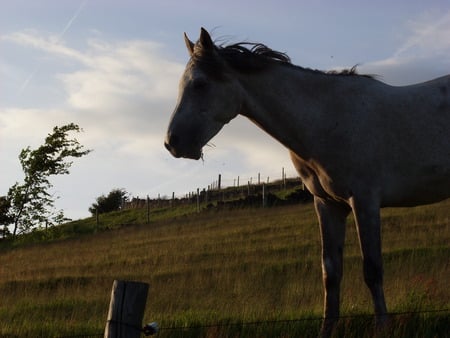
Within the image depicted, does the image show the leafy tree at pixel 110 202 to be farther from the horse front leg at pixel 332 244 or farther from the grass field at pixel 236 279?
the horse front leg at pixel 332 244

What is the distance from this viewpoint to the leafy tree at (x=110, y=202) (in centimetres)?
7256

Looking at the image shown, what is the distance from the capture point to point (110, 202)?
2879 inches

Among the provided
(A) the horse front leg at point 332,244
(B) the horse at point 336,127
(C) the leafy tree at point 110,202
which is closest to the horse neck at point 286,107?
(B) the horse at point 336,127

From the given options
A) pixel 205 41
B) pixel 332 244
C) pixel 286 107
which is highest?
pixel 205 41

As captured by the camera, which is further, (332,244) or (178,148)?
(332,244)

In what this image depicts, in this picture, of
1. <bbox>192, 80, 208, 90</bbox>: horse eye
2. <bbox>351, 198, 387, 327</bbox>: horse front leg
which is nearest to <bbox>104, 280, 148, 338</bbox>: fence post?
<bbox>192, 80, 208, 90</bbox>: horse eye

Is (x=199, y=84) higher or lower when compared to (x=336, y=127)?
higher

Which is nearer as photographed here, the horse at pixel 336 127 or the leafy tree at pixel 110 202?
the horse at pixel 336 127

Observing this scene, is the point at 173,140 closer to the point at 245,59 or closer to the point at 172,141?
the point at 172,141

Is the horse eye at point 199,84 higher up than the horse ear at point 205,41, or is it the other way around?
the horse ear at point 205,41

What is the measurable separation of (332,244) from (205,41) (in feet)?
7.74

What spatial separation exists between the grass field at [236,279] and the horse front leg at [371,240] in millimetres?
407

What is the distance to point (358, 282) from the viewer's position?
41.0 feet

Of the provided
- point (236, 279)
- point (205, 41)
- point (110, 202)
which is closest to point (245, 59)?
point (205, 41)
